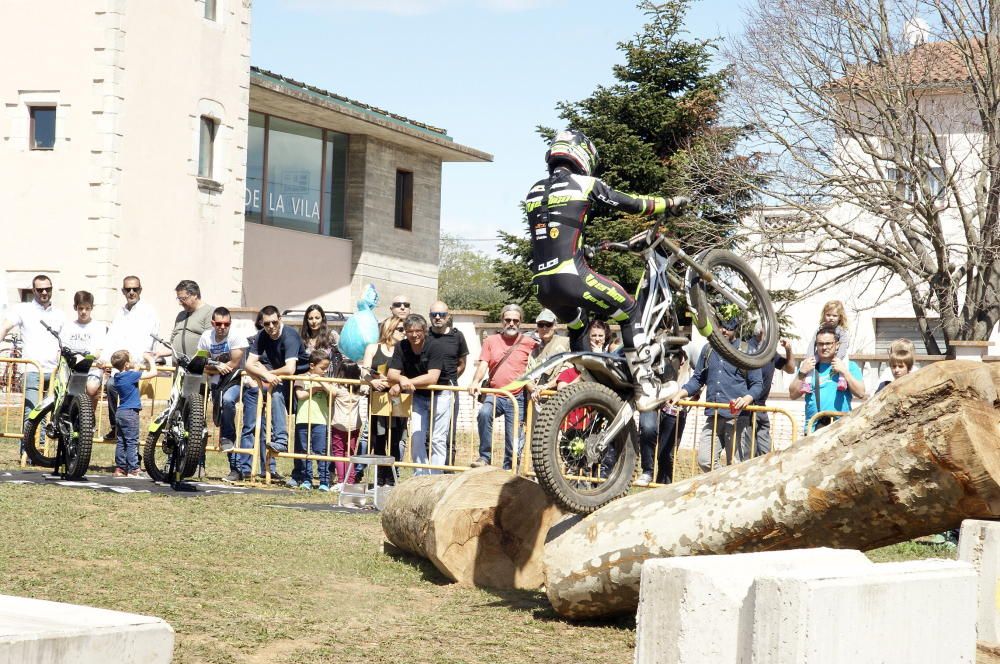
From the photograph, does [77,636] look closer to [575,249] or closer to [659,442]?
[575,249]

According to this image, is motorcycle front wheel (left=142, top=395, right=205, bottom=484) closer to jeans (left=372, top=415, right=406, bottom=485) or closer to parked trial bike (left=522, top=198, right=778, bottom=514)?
jeans (left=372, top=415, right=406, bottom=485)

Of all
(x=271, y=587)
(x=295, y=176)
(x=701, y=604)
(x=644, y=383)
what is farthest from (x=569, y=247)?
(x=295, y=176)

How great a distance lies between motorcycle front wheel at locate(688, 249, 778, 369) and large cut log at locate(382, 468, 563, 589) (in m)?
1.64

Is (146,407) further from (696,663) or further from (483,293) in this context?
(483,293)

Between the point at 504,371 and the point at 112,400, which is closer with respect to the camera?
the point at 504,371

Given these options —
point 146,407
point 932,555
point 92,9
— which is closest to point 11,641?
point 932,555

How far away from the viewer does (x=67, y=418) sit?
12352 mm

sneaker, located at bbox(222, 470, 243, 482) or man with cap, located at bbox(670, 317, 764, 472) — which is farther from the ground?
man with cap, located at bbox(670, 317, 764, 472)

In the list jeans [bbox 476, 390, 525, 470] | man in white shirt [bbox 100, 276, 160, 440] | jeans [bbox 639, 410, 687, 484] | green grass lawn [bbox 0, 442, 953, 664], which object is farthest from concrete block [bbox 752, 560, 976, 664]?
man in white shirt [bbox 100, 276, 160, 440]

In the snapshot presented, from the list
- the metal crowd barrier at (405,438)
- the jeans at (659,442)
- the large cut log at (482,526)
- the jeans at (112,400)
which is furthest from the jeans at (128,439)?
the jeans at (659,442)

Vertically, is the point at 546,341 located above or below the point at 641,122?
below

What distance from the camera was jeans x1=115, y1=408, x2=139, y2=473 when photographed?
1302 cm

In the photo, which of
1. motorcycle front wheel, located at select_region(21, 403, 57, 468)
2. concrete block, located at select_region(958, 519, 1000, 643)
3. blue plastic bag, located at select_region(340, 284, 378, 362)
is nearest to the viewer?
concrete block, located at select_region(958, 519, 1000, 643)

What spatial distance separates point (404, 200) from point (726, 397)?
2566cm
